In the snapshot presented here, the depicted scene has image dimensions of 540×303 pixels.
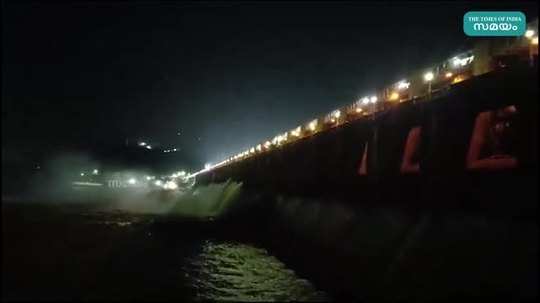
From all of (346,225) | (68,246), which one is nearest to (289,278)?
(346,225)

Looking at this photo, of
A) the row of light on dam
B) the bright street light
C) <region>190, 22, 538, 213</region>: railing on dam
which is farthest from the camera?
the bright street light

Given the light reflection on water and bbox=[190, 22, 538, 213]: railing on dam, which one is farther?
the light reflection on water

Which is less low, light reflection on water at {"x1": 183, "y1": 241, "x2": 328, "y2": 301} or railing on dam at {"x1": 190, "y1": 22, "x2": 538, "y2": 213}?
railing on dam at {"x1": 190, "y1": 22, "x2": 538, "y2": 213}

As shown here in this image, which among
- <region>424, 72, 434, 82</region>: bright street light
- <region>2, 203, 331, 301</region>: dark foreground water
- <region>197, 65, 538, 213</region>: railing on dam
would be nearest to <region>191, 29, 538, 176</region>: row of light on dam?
<region>424, 72, 434, 82</region>: bright street light

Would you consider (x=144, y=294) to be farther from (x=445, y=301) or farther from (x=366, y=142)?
(x=366, y=142)

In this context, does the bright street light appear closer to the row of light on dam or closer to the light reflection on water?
the row of light on dam

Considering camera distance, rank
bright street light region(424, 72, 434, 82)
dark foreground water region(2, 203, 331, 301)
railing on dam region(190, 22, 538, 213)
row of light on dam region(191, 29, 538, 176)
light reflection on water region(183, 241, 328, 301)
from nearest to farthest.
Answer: dark foreground water region(2, 203, 331, 301) < railing on dam region(190, 22, 538, 213) < light reflection on water region(183, 241, 328, 301) < row of light on dam region(191, 29, 538, 176) < bright street light region(424, 72, 434, 82)

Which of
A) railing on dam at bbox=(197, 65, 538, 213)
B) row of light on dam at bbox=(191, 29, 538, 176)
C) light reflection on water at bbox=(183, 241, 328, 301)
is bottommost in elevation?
light reflection on water at bbox=(183, 241, 328, 301)

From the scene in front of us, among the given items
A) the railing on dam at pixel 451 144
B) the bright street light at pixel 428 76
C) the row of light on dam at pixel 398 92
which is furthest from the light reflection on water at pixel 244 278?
the bright street light at pixel 428 76

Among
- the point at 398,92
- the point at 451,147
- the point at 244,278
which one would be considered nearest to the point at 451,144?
the point at 451,147
